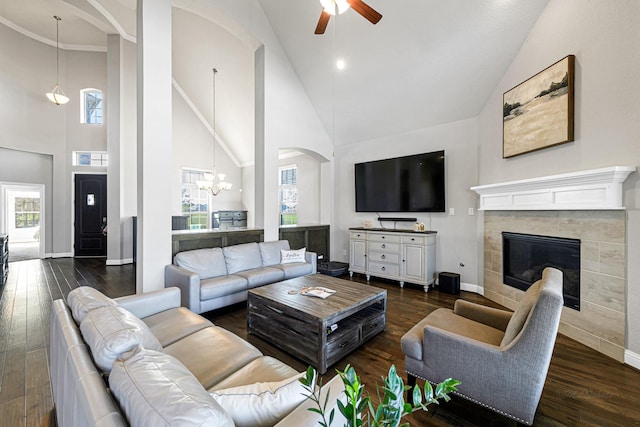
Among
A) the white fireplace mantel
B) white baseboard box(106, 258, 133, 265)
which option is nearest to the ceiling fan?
the white fireplace mantel

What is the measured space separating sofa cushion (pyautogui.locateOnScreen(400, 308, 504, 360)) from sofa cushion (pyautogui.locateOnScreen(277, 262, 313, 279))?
229 cm

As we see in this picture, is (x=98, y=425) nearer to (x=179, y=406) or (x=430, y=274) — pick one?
(x=179, y=406)

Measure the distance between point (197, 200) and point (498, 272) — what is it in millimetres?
8470

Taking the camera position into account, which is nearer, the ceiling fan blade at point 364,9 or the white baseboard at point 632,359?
the white baseboard at point 632,359

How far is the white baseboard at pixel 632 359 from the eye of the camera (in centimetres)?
230

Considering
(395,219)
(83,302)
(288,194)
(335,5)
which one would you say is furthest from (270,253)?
(288,194)

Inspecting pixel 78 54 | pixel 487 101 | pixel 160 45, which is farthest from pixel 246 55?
pixel 78 54

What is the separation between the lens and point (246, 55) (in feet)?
18.4

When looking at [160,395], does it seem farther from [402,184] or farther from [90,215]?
[90,215]

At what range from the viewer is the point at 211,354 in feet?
5.43

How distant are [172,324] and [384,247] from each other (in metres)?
3.71

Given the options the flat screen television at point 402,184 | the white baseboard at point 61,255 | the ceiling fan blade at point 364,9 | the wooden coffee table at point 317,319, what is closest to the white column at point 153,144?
the wooden coffee table at point 317,319

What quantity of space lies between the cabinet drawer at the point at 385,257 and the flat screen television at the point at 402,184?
87cm

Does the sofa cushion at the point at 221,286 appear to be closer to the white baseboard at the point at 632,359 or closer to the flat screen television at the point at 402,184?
the flat screen television at the point at 402,184
